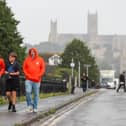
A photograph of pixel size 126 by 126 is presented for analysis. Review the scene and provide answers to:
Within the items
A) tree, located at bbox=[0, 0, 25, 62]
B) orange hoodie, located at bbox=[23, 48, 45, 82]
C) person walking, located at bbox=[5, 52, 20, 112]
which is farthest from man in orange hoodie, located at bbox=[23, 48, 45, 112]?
tree, located at bbox=[0, 0, 25, 62]

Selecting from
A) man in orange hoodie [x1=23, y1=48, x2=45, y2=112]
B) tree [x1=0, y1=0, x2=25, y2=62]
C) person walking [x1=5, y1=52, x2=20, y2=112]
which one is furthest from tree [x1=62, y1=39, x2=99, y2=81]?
man in orange hoodie [x1=23, y1=48, x2=45, y2=112]

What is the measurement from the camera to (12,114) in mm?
17453

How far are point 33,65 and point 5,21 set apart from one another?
55.2 meters

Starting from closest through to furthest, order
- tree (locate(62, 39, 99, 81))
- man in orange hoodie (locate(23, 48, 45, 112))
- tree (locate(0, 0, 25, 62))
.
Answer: man in orange hoodie (locate(23, 48, 45, 112)) → tree (locate(0, 0, 25, 62)) → tree (locate(62, 39, 99, 81))

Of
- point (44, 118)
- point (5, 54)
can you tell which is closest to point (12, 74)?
point (44, 118)

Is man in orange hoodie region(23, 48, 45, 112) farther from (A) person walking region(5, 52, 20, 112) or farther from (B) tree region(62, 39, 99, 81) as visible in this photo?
(B) tree region(62, 39, 99, 81)

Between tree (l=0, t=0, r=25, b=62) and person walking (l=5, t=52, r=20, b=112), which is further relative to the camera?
tree (l=0, t=0, r=25, b=62)

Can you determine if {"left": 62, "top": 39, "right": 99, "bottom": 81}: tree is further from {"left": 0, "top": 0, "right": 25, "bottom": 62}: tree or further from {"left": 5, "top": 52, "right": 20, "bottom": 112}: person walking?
{"left": 5, "top": 52, "right": 20, "bottom": 112}: person walking

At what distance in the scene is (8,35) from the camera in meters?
69.8

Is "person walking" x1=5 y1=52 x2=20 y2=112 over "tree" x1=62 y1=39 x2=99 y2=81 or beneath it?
beneath

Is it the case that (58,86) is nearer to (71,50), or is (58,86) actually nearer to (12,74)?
(12,74)

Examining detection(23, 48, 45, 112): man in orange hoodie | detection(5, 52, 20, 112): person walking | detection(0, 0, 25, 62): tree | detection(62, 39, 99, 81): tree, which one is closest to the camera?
detection(23, 48, 45, 112): man in orange hoodie

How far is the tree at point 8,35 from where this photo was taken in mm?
68188

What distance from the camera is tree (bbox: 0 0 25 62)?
6819cm
